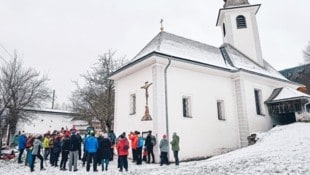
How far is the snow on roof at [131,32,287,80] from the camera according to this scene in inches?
661

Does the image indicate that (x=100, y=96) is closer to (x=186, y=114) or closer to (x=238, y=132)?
(x=186, y=114)

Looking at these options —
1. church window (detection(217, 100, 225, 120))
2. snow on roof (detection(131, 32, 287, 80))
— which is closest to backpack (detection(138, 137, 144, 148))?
snow on roof (detection(131, 32, 287, 80))

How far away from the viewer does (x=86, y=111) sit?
24844 millimetres

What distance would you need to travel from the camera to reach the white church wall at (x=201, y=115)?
1495 cm

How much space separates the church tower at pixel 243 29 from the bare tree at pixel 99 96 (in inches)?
416

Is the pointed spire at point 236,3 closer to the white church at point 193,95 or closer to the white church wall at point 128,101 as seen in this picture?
the white church at point 193,95

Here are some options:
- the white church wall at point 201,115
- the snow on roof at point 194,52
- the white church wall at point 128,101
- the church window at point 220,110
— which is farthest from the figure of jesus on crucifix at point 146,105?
the church window at point 220,110

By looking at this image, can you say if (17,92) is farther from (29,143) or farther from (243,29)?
(243,29)

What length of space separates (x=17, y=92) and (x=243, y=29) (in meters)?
19.5

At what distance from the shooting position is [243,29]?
23844 millimetres

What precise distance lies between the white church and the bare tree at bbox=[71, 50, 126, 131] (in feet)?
17.3

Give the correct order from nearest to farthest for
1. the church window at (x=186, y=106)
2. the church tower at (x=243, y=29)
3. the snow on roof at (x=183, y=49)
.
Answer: the church window at (x=186, y=106) < the snow on roof at (x=183, y=49) < the church tower at (x=243, y=29)

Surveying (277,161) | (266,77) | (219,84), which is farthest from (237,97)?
(277,161)

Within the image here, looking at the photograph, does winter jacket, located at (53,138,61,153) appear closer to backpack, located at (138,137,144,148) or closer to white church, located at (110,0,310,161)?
backpack, located at (138,137,144,148)
